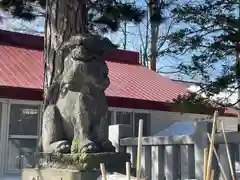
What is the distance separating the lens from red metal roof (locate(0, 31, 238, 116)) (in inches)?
352

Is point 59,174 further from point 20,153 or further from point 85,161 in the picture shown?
point 20,153

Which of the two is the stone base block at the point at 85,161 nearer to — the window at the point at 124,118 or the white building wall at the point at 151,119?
the white building wall at the point at 151,119

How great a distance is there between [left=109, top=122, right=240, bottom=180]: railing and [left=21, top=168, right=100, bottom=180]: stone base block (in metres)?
1.03

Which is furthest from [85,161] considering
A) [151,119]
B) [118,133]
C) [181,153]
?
[151,119]

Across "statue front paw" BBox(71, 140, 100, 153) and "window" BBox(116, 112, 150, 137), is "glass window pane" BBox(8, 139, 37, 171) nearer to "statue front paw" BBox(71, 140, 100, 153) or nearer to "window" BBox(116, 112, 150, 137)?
"window" BBox(116, 112, 150, 137)

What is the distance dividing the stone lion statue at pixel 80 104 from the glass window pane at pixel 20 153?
434cm

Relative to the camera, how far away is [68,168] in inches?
160

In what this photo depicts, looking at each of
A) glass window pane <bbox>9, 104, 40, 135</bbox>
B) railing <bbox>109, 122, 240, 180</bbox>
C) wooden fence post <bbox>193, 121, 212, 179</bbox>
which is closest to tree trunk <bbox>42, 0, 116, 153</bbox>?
railing <bbox>109, 122, 240, 180</bbox>

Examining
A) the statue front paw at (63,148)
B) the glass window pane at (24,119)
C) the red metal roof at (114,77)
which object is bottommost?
the statue front paw at (63,148)

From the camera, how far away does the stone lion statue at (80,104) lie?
4.15m

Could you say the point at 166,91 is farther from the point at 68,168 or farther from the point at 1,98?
the point at 68,168

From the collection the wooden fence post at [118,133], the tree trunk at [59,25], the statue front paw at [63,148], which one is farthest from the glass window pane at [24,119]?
the statue front paw at [63,148]

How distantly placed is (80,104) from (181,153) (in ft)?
6.16

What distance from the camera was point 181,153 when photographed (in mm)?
5355
